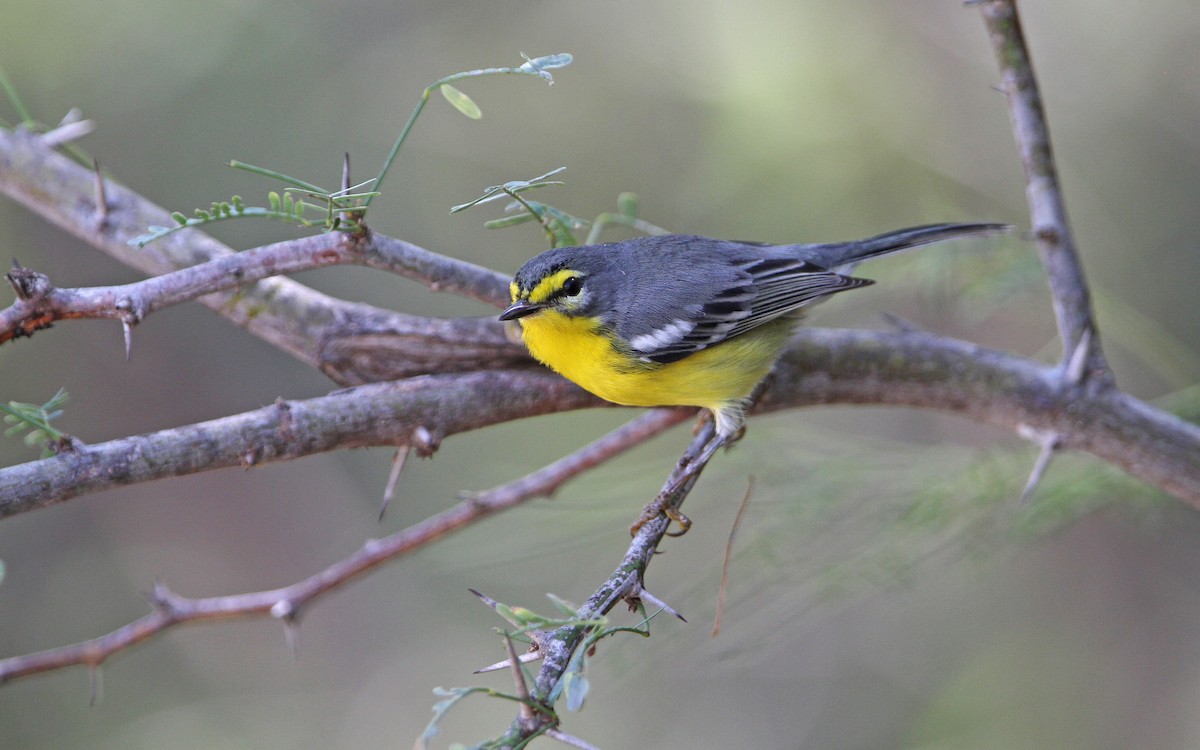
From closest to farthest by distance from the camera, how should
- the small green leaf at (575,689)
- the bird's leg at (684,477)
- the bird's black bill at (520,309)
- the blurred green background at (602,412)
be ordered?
the small green leaf at (575,689)
the bird's leg at (684,477)
the bird's black bill at (520,309)
the blurred green background at (602,412)

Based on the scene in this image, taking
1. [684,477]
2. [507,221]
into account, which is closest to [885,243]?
[684,477]

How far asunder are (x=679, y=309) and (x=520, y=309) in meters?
0.81

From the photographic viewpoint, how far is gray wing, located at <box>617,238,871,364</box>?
11.3ft

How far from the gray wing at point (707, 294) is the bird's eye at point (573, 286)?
0.66 ft

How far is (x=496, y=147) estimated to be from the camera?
585 centimetres

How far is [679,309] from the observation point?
3.56 meters

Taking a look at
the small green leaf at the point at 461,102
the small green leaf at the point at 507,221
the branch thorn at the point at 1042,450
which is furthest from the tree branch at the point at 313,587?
the branch thorn at the point at 1042,450

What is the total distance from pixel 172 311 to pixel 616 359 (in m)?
4.39

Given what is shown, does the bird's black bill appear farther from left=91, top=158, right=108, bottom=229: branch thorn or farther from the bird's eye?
left=91, top=158, right=108, bottom=229: branch thorn

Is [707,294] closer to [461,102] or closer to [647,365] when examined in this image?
[647,365]

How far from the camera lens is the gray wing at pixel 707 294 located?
135 inches

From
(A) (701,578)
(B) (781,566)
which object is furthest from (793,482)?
(A) (701,578)

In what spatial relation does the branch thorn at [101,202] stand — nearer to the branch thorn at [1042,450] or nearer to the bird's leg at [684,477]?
the bird's leg at [684,477]

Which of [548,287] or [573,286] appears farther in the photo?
[573,286]
